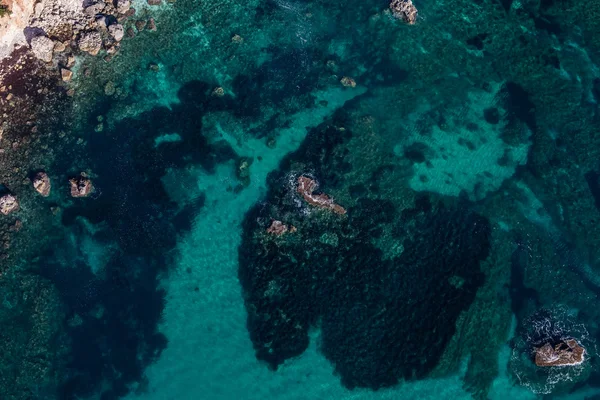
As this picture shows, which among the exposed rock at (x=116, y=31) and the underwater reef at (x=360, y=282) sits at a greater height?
the exposed rock at (x=116, y=31)

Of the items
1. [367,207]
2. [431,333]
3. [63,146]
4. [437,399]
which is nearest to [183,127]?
[63,146]

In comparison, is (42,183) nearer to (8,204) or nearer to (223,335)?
(8,204)

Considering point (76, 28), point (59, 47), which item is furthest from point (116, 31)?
point (59, 47)

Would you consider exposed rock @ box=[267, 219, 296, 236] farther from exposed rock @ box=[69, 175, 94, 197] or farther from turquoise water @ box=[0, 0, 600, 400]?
exposed rock @ box=[69, 175, 94, 197]

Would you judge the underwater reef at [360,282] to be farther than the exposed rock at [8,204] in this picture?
No

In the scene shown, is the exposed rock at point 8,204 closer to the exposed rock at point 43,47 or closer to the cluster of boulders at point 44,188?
the cluster of boulders at point 44,188

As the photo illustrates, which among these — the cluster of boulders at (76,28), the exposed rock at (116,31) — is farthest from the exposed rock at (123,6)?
the exposed rock at (116,31)

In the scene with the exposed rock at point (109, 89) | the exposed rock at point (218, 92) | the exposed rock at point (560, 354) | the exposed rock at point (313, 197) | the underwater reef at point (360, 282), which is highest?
the exposed rock at point (109, 89)
